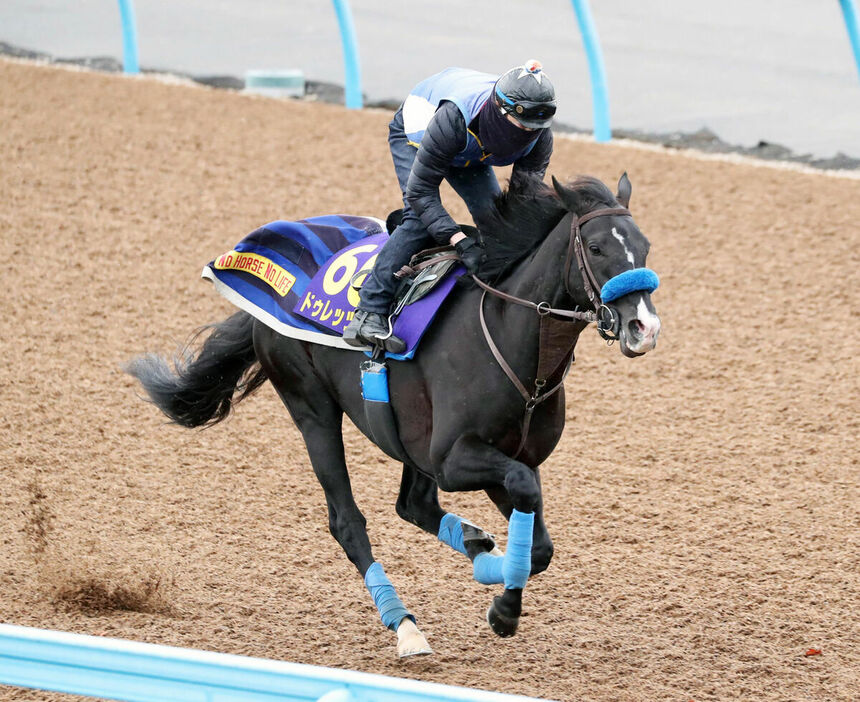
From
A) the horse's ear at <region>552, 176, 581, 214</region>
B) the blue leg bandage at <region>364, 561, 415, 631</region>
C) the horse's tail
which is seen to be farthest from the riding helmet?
the horse's tail

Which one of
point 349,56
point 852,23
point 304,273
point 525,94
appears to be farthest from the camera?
point 349,56

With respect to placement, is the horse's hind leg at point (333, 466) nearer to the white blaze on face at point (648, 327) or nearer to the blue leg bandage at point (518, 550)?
the blue leg bandage at point (518, 550)

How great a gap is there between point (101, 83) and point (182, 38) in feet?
4.47

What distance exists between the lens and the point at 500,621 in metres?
4.55

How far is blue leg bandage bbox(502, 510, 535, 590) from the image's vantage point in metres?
4.36

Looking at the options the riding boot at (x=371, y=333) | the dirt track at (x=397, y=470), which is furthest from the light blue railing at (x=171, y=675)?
the riding boot at (x=371, y=333)

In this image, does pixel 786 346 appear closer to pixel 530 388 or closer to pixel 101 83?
pixel 530 388

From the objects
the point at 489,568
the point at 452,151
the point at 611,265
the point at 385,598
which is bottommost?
the point at 385,598

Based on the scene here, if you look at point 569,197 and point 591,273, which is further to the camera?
point 569,197

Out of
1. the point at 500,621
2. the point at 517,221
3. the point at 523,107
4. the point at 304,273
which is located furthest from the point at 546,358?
the point at 304,273

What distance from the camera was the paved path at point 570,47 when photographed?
40.5 feet

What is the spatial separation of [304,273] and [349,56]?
7.53 m

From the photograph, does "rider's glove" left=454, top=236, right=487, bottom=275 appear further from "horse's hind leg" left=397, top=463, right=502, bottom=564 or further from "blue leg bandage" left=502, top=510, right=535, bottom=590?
"horse's hind leg" left=397, top=463, right=502, bottom=564

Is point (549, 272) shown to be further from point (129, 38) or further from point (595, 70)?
point (129, 38)
